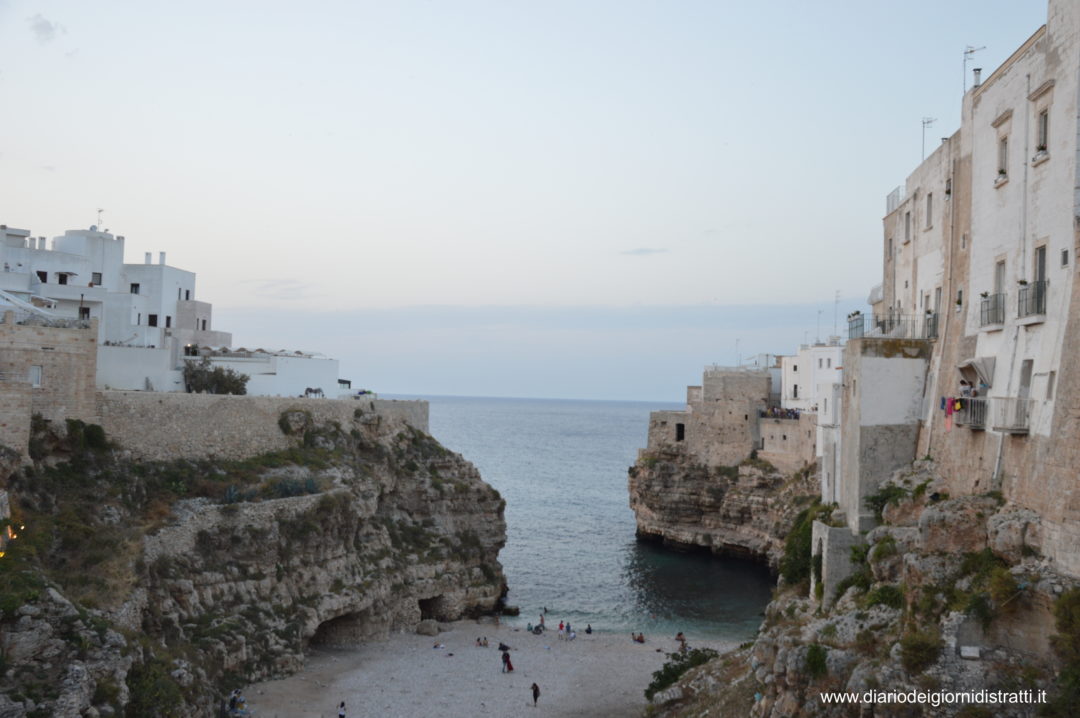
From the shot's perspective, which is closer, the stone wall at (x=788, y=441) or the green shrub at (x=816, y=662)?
the green shrub at (x=816, y=662)

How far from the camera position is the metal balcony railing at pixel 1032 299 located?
17.3m

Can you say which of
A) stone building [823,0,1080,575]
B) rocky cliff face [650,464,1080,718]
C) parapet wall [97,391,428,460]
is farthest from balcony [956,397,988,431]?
parapet wall [97,391,428,460]

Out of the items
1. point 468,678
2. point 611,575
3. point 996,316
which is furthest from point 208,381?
point 996,316

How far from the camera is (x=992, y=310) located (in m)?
19.5

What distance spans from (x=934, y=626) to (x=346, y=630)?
2491cm

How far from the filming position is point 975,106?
21.3m

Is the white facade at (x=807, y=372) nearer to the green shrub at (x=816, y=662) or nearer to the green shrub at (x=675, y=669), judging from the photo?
the green shrub at (x=675, y=669)

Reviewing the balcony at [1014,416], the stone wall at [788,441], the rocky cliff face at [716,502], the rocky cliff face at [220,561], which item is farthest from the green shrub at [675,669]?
the stone wall at [788,441]

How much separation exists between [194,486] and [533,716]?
48.7 feet

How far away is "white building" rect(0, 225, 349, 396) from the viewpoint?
4047 centimetres

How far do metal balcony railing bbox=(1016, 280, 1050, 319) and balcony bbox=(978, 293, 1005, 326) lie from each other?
110 centimetres

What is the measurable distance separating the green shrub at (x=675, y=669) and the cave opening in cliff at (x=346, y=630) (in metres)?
12.1

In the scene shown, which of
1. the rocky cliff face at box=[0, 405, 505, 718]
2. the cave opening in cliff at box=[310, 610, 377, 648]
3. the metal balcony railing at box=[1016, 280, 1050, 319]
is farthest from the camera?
the cave opening in cliff at box=[310, 610, 377, 648]

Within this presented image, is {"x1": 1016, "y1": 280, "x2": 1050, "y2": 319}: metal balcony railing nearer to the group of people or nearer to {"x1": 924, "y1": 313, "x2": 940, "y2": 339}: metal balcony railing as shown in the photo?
{"x1": 924, "y1": 313, "x2": 940, "y2": 339}: metal balcony railing
